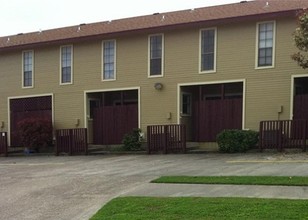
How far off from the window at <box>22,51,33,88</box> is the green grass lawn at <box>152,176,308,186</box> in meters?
15.6

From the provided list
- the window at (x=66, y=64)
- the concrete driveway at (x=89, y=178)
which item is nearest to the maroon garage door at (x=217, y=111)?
the concrete driveway at (x=89, y=178)

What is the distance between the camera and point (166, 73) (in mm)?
20109

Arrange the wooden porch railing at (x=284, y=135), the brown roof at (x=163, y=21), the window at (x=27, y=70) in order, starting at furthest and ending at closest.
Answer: the window at (x=27, y=70)
the brown roof at (x=163, y=21)
the wooden porch railing at (x=284, y=135)

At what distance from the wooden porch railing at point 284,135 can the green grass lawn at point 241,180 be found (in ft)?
21.7

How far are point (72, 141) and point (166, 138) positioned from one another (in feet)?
17.2

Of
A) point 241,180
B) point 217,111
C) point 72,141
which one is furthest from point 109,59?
point 241,180

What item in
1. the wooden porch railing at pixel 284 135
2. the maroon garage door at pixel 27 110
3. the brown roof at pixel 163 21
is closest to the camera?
the wooden porch railing at pixel 284 135

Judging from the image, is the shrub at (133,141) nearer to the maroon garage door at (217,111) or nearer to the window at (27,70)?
the maroon garage door at (217,111)

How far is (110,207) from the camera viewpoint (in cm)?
802

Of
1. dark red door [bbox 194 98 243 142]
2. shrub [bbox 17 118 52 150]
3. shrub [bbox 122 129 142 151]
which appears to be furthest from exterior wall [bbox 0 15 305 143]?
shrub [bbox 17 118 52 150]

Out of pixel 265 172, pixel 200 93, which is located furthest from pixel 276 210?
pixel 200 93

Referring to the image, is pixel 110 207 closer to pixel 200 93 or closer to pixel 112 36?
pixel 200 93

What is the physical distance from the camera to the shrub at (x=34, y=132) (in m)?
22.0

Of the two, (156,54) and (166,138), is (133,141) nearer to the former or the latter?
(166,138)
